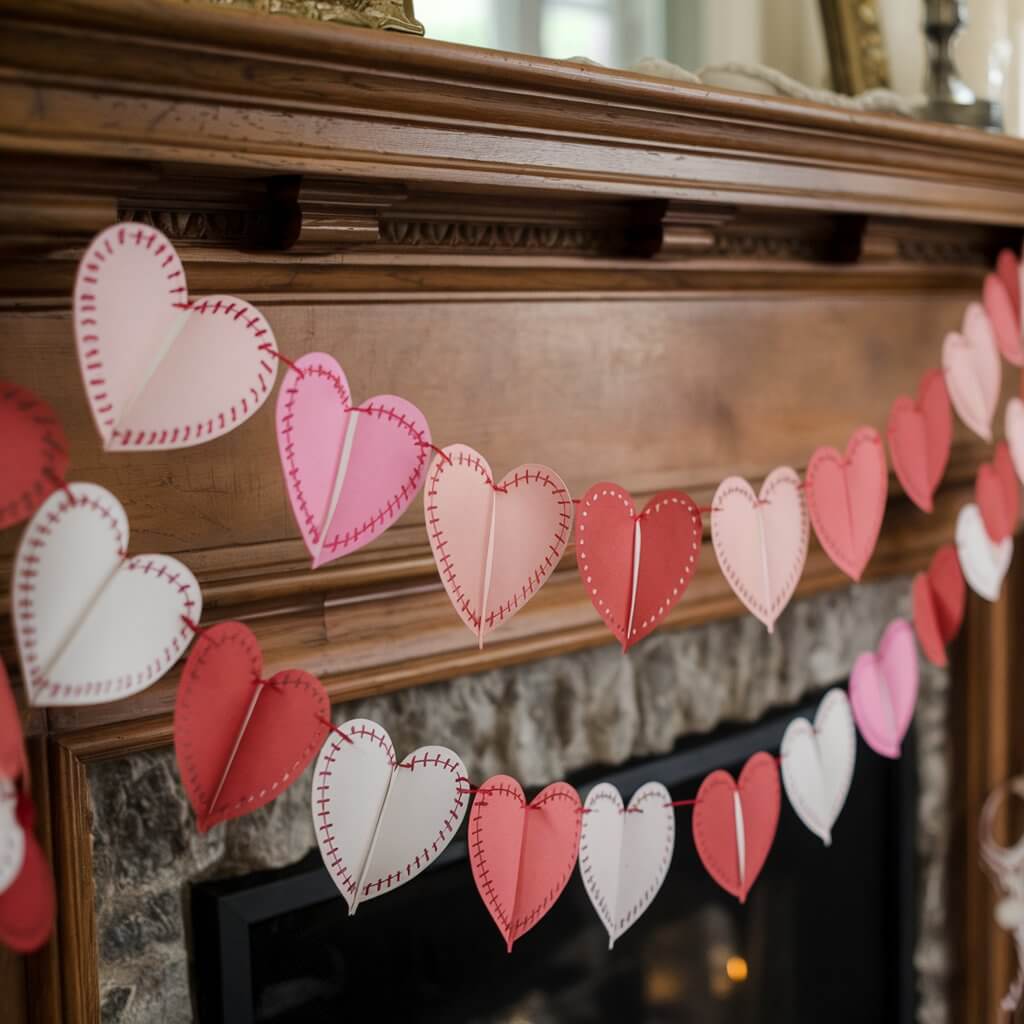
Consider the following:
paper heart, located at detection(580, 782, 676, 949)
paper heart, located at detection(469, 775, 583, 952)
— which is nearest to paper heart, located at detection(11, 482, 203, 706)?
paper heart, located at detection(469, 775, 583, 952)

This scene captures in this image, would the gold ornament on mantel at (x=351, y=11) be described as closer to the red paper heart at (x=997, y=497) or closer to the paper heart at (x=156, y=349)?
the paper heart at (x=156, y=349)

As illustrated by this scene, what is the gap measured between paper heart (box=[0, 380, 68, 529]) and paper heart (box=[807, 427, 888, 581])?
0.67 metres

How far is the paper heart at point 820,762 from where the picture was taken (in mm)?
1121

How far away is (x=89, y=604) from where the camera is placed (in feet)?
2.21

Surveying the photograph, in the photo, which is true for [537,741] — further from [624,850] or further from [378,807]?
[378,807]

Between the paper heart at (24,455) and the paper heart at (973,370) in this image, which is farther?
the paper heart at (973,370)

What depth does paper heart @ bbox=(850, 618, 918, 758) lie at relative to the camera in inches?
46.3

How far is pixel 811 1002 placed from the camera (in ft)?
5.20

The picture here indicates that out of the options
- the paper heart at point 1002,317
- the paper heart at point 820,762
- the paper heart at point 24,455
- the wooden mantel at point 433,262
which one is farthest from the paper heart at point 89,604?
the paper heart at point 1002,317

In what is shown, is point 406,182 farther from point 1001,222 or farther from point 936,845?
point 936,845

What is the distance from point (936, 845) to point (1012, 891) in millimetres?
121

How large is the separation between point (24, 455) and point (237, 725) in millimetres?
231

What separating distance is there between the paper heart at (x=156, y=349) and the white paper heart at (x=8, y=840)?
0.21m

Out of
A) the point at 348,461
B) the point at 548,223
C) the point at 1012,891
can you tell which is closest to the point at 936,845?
the point at 1012,891
